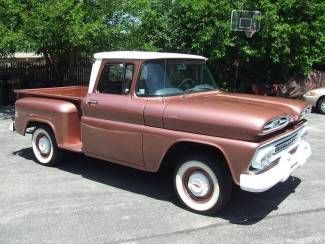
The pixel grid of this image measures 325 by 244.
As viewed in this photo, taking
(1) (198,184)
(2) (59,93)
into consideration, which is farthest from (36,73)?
(1) (198,184)

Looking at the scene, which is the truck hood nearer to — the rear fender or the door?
the door

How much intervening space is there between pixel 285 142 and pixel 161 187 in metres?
1.82

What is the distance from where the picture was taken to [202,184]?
5676 mm

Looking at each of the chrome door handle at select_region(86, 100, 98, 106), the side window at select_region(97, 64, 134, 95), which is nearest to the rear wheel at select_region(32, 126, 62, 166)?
the chrome door handle at select_region(86, 100, 98, 106)

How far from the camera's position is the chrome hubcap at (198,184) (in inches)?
223

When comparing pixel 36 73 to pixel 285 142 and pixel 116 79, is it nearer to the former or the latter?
pixel 116 79

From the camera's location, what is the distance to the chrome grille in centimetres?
564

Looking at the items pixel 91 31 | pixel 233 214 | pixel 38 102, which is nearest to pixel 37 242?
pixel 233 214

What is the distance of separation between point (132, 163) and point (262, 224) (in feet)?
5.89

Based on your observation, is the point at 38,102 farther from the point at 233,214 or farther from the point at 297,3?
the point at 297,3

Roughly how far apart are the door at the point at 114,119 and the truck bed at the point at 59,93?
58 cm

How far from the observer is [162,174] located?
7.30 meters

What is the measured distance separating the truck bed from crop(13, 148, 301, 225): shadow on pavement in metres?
0.96

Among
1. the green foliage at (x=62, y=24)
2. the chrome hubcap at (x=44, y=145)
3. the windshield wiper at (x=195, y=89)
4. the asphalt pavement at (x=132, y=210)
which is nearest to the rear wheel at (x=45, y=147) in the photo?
the chrome hubcap at (x=44, y=145)
